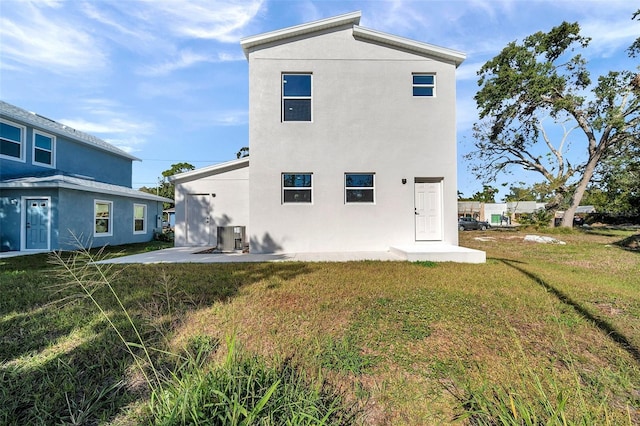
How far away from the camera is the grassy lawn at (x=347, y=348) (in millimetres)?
2033

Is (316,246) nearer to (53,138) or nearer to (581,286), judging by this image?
(581,286)

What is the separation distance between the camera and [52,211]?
10.5 metres

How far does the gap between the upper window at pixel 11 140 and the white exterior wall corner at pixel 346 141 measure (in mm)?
10775

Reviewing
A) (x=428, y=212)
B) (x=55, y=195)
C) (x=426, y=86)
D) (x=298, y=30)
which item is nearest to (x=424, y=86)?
(x=426, y=86)

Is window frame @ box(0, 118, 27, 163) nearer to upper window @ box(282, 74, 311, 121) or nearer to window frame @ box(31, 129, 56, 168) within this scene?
window frame @ box(31, 129, 56, 168)

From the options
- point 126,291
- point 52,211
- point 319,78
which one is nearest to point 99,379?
point 126,291

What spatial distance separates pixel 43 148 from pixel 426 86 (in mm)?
16781

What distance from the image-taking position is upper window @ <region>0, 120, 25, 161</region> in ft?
35.5

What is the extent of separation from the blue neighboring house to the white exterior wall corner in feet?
22.2

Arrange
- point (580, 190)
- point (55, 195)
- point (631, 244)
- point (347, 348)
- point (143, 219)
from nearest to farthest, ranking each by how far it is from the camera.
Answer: point (347, 348) → point (55, 195) → point (631, 244) → point (143, 219) → point (580, 190)

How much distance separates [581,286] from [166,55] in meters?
14.5

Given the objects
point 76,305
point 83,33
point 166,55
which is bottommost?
point 76,305

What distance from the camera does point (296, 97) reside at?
8.97 meters

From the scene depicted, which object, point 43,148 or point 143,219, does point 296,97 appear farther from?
point 43,148
